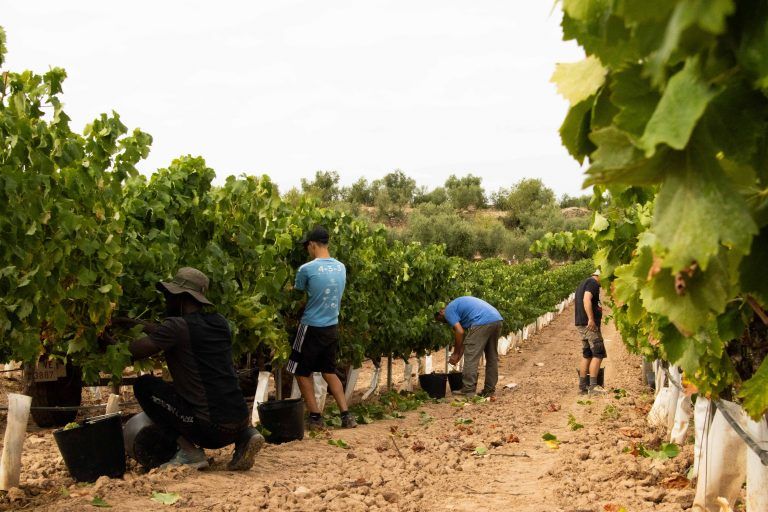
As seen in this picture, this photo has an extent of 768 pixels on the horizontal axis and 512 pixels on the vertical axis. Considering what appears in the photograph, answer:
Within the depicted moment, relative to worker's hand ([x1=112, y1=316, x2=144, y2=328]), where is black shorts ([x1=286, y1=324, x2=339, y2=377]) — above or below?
below

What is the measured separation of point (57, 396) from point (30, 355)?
3.89m

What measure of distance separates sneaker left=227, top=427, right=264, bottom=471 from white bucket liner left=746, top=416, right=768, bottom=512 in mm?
3387

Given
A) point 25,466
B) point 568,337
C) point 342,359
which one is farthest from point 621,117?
point 568,337

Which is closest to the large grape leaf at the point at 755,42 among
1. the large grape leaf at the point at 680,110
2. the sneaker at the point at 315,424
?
the large grape leaf at the point at 680,110

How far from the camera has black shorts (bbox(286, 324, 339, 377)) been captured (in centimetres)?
801

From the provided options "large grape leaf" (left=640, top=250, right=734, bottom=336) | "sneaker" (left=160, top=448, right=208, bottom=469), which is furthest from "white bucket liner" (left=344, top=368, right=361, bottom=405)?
"large grape leaf" (left=640, top=250, right=734, bottom=336)

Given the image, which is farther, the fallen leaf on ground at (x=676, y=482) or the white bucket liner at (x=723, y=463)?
the fallen leaf on ground at (x=676, y=482)

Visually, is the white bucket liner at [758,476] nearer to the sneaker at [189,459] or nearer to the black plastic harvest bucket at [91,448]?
the sneaker at [189,459]

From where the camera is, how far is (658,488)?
507 cm

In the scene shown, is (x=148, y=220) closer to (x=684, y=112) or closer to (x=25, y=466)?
(x=25, y=466)

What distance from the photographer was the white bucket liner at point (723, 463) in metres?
4.04

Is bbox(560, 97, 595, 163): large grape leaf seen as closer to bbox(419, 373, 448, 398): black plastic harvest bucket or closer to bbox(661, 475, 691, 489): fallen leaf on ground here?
bbox(661, 475, 691, 489): fallen leaf on ground

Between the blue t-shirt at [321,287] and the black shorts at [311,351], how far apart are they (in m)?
0.08

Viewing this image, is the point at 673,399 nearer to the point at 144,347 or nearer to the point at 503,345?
the point at 144,347
